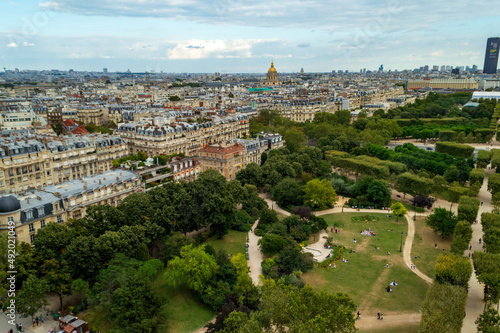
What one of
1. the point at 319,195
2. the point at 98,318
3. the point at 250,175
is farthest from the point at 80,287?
the point at 319,195

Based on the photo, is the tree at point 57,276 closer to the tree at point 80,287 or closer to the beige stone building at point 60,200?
the tree at point 80,287

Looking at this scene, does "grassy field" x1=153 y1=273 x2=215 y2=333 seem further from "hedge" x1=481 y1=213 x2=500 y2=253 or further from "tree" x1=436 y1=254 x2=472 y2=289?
"hedge" x1=481 y1=213 x2=500 y2=253

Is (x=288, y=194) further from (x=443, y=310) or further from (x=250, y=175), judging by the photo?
(x=443, y=310)

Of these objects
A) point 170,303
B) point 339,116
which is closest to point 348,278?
point 170,303

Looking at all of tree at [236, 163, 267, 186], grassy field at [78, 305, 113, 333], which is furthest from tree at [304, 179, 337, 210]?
grassy field at [78, 305, 113, 333]

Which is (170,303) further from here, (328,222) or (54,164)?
(54,164)

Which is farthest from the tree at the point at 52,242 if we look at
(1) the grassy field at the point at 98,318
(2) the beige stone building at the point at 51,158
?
(2) the beige stone building at the point at 51,158

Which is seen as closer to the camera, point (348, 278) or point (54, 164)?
point (348, 278)
